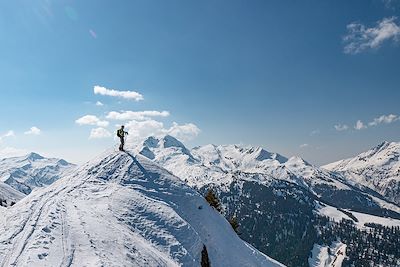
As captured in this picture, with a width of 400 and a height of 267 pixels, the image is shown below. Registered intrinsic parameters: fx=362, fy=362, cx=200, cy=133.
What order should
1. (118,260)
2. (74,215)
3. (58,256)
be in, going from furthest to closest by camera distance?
(74,215) → (118,260) → (58,256)

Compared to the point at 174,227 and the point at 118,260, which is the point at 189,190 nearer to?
the point at 174,227

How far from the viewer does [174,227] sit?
4975cm

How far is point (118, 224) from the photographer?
4541 cm

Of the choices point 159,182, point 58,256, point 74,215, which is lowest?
point 58,256

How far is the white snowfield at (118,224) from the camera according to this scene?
35.2 metres

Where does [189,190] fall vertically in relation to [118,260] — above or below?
above

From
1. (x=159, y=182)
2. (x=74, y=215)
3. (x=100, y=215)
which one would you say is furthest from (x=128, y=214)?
(x=159, y=182)

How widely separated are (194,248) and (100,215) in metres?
13.1

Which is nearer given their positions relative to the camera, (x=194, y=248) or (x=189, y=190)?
(x=194, y=248)

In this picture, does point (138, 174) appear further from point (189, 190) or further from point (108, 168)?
point (189, 190)

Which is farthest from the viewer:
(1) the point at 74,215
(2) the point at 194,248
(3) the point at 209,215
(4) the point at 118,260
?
(3) the point at 209,215

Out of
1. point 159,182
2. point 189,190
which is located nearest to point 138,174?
point 159,182

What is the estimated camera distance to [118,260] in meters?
35.8

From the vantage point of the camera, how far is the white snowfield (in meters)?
35.2
